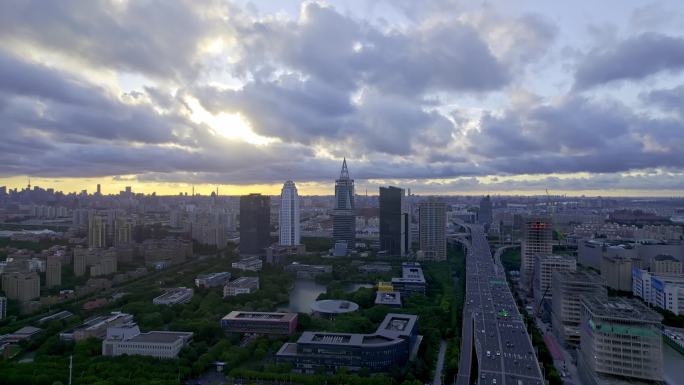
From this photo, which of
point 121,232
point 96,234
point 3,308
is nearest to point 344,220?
point 121,232

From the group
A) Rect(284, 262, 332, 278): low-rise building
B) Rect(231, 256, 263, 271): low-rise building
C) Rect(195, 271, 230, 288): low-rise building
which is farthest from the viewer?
Rect(231, 256, 263, 271): low-rise building

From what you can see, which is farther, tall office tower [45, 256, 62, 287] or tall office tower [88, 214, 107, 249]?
tall office tower [88, 214, 107, 249]

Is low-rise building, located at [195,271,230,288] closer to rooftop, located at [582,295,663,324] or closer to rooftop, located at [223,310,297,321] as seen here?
rooftop, located at [223,310,297,321]

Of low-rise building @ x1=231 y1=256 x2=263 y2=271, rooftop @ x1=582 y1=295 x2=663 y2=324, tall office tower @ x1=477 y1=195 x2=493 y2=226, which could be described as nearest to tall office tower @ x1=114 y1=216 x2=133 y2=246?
low-rise building @ x1=231 y1=256 x2=263 y2=271

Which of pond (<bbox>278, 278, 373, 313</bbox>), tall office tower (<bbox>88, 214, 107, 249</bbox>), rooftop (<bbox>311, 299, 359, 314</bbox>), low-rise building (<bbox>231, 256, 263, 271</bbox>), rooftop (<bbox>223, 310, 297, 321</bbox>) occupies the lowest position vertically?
pond (<bbox>278, 278, 373, 313</bbox>)

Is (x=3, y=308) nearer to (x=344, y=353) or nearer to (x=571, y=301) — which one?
(x=344, y=353)

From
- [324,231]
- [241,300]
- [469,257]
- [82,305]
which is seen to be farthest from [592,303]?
[324,231]

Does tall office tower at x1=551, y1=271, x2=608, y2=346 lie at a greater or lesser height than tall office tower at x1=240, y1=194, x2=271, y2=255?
lesser

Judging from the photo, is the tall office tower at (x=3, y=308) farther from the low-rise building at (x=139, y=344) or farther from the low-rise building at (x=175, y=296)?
the low-rise building at (x=139, y=344)
